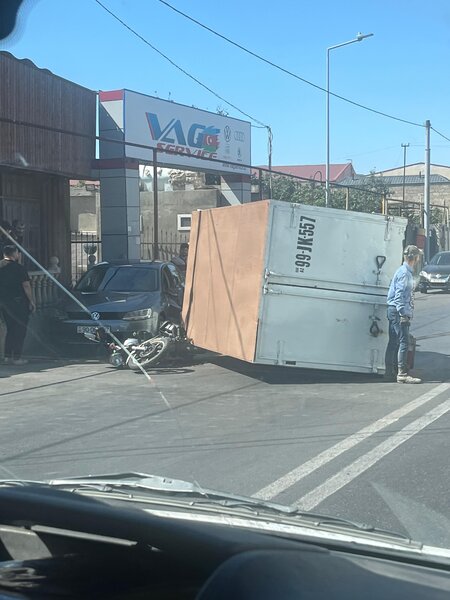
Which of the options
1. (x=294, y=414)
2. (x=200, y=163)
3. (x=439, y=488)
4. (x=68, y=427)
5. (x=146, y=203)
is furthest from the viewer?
(x=146, y=203)

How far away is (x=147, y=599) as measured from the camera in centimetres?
195

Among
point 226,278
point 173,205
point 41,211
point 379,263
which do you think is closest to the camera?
point 379,263

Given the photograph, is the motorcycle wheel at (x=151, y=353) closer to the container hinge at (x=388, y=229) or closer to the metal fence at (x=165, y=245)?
the container hinge at (x=388, y=229)

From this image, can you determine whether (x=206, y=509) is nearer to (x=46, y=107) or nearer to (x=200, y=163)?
(x=46, y=107)

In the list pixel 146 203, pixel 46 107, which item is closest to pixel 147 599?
pixel 46 107

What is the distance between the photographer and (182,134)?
20.6m

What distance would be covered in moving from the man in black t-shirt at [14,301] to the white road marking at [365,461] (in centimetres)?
649

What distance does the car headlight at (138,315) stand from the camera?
A: 40.0 ft

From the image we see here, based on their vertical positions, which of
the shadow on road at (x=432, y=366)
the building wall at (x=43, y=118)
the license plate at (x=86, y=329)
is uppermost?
the building wall at (x=43, y=118)

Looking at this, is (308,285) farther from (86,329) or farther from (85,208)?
(85,208)

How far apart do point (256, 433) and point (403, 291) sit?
3.50 metres

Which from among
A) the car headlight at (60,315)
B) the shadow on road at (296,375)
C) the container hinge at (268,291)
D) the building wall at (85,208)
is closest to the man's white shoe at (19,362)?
the car headlight at (60,315)

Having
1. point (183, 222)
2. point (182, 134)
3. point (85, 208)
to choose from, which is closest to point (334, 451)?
point (182, 134)

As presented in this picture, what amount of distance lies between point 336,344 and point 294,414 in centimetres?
208
